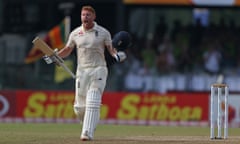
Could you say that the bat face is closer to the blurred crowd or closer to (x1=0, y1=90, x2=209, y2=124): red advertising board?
(x1=0, y1=90, x2=209, y2=124): red advertising board

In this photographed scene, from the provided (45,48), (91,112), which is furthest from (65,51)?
(91,112)

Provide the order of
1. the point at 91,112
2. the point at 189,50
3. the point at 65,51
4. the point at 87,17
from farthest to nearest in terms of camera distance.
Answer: the point at 189,50, the point at 65,51, the point at 87,17, the point at 91,112

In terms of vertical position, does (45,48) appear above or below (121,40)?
below

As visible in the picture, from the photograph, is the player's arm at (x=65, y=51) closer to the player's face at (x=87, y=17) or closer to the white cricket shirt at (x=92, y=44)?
the white cricket shirt at (x=92, y=44)

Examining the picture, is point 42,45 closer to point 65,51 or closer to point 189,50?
point 65,51

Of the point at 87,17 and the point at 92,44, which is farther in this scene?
the point at 92,44

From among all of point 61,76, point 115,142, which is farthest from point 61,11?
point 115,142

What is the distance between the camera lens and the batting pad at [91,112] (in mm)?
13727

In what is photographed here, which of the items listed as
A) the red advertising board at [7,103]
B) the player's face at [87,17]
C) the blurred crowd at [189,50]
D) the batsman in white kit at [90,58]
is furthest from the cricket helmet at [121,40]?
the blurred crowd at [189,50]

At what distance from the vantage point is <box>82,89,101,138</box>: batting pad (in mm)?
13727

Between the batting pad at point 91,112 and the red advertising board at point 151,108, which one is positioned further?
the red advertising board at point 151,108

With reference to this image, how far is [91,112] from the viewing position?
1381 cm

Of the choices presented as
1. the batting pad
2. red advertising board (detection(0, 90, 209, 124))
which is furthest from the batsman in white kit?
red advertising board (detection(0, 90, 209, 124))

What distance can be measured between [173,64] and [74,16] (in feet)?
12.2
